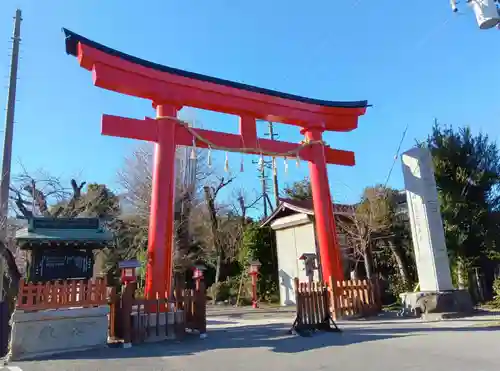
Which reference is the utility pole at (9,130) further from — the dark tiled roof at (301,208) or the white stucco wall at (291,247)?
the white stucco wall at (291,247)

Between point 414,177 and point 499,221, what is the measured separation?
4.72 metres

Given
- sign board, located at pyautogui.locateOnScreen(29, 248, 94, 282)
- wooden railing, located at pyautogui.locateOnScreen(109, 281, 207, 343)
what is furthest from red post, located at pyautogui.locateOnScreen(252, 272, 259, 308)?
wooden railing, located at pyautogui.locateOnScreen(109, 281, 207, 343)

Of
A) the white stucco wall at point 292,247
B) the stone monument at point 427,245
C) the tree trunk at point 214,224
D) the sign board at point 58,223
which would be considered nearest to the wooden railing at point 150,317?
the sign board at point 58,223

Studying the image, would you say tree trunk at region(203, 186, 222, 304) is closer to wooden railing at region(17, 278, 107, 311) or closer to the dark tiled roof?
the dark tiled roof

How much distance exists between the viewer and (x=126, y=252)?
28.8 meters

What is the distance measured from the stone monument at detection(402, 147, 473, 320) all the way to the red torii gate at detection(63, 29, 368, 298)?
98.3 inches

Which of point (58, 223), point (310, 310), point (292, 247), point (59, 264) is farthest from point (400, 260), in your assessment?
point (58, 223)

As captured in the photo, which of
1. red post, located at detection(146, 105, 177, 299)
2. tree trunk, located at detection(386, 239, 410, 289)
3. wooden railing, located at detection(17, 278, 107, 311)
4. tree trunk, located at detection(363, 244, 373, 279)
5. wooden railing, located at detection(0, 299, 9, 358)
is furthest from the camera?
tree trunk, located at detection(363, 244, 373, 279)

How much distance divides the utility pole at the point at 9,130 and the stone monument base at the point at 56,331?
14.1 ft

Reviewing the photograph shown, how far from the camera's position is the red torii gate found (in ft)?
33.7

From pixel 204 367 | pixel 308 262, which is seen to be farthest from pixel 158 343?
pixel 308 262

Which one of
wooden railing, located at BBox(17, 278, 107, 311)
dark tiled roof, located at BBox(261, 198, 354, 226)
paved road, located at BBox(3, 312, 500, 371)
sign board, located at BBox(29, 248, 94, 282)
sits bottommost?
paved road, located at BBox(3, 312, 500, 371)

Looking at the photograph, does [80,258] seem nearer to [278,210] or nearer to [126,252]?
[278,210]

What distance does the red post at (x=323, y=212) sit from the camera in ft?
41.9
